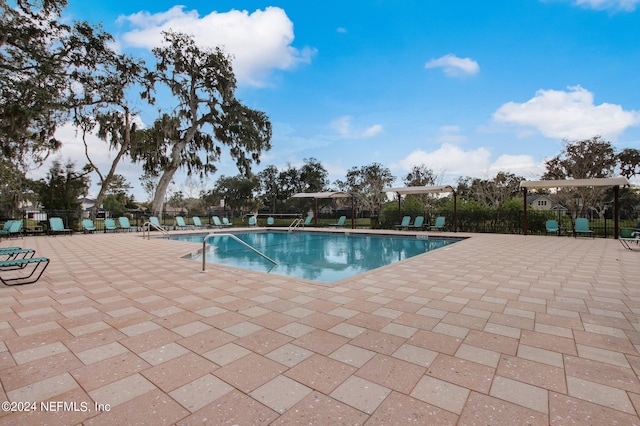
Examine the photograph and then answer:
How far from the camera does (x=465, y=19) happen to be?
31.3ft

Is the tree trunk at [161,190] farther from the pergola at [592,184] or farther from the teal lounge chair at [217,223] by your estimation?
the pergola at [592,184]

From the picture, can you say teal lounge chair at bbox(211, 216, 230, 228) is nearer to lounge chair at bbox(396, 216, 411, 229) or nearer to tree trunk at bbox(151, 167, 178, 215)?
tree trunk at bbox(151, 167, 178, 215)

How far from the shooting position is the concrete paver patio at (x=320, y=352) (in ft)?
5.03

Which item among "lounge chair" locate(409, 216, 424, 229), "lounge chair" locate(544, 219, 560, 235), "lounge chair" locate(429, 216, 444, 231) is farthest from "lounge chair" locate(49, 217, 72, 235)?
"lounge chair" locate(544, 219, 560, 235)

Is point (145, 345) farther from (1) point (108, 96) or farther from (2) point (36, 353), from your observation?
(1) point (108, 96)

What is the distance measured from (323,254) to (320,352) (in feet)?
23.5

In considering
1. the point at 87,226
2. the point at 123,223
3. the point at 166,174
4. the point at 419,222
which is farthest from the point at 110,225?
the point at 419,222

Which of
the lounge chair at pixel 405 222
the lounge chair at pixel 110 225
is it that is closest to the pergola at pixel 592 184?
the lounge chair at pixel 405 222

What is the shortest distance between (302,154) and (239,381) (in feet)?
86.5

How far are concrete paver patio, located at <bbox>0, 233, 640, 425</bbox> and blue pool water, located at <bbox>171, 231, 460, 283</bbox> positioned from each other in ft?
9.15

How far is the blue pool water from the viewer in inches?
275

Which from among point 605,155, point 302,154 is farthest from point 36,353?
point 302,154

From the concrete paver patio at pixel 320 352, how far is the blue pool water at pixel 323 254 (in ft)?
9.15

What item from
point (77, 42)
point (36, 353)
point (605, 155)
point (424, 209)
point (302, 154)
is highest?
point (77, 42)
